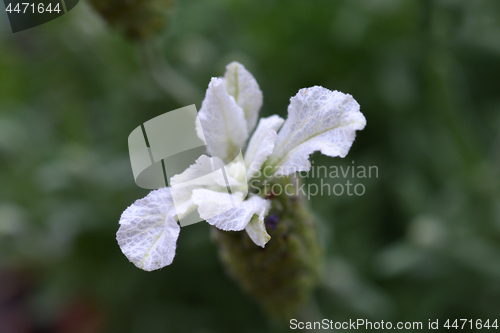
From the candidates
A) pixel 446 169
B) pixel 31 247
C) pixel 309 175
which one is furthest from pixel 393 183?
pixel 31 247

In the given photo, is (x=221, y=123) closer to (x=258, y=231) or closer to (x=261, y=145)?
(x=261, y=145)

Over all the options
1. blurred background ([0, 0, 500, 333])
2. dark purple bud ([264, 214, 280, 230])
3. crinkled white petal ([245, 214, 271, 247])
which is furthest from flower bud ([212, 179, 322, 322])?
blurred background ([0, 0, 500, 333])

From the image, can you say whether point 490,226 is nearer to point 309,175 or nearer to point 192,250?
point 309,175

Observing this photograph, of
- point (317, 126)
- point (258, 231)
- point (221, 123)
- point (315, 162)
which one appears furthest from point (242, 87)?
point (315, 162)

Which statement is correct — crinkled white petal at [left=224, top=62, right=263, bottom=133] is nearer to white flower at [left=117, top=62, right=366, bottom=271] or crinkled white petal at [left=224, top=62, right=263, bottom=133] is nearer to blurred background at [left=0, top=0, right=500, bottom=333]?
white flower at [left=117, top=62, right=366, bottom=271]

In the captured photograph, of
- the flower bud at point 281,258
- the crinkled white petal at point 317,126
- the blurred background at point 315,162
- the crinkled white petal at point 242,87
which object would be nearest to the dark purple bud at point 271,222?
the flower bud at point 281,258

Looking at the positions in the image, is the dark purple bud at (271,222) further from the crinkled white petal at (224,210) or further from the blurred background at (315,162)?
the blurred background at (315,162)
